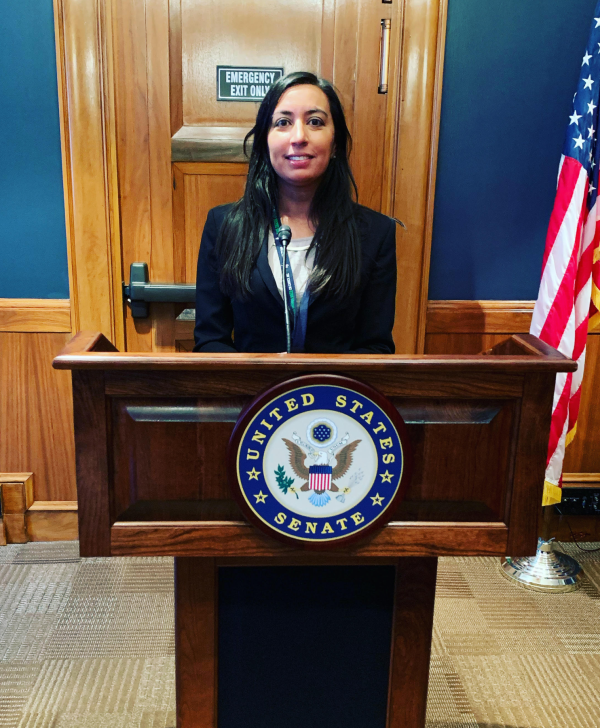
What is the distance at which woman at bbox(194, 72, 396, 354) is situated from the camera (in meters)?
1.53

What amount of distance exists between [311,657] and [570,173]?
1778 mm

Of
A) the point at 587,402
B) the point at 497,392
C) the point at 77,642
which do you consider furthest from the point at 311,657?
the point at 587,402

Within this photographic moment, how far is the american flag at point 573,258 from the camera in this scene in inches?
93.0

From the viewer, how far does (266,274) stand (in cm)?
154

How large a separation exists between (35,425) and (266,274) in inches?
60.6

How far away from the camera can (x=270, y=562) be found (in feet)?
4.26

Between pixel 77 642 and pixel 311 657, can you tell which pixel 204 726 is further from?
pixel 77 642

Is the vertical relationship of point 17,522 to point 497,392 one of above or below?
below

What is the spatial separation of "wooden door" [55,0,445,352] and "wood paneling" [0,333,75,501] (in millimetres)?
235

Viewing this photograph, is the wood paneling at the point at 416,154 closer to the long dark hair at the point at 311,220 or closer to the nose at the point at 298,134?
the long dark hair at the point at 311,220

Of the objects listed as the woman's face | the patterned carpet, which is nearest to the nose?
the woman's face

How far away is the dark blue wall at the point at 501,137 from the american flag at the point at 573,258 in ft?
0.45

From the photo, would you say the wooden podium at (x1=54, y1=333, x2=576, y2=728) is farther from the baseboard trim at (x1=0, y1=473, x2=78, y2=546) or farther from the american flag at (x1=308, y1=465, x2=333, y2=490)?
the baseboard trim at (x1=0, y1=473, x2=78, y2=546)

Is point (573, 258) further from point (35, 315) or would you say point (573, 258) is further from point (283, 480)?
point (35, 315)
